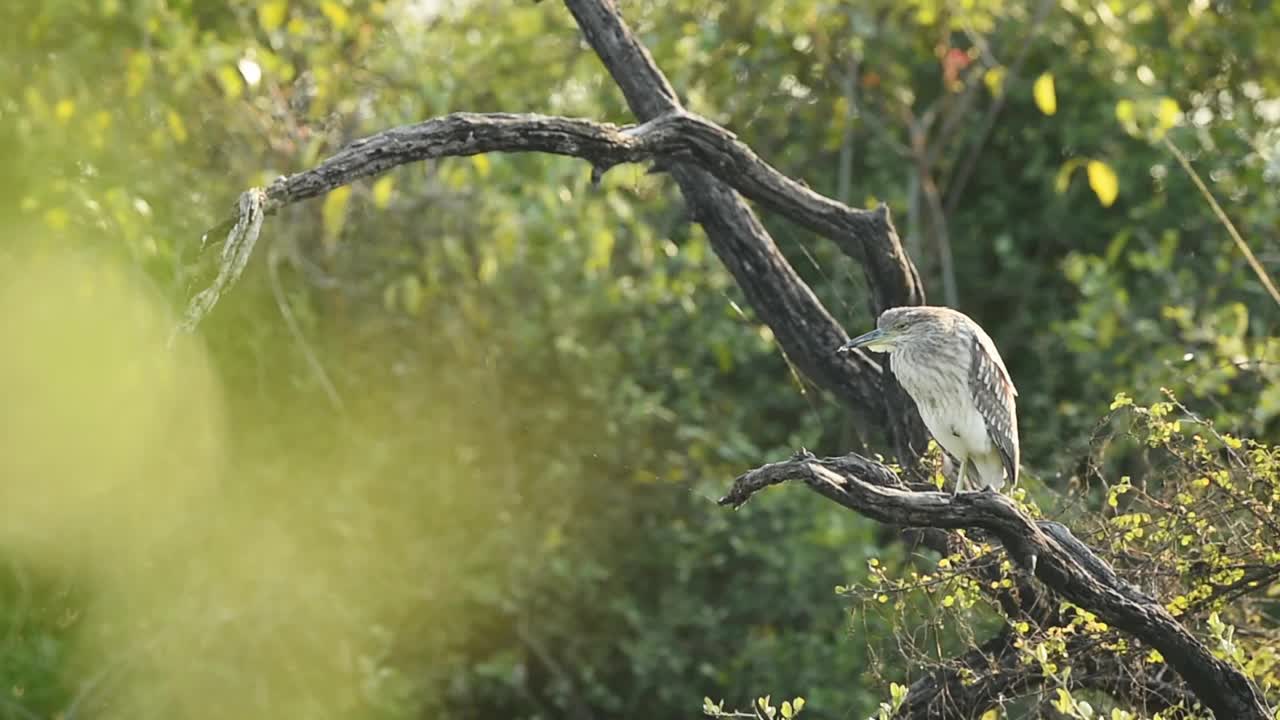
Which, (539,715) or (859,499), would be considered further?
(539,715)

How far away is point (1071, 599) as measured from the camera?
12.4ft

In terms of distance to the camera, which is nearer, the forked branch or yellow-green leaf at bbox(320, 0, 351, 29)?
the forked branch

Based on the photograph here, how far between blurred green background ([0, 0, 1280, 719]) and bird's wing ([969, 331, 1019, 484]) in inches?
91.8

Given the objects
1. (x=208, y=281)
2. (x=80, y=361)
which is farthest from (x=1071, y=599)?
(x=80, y=361)

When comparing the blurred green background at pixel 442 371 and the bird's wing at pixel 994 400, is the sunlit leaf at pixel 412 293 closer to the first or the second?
the blurred green background at pixel 442 371

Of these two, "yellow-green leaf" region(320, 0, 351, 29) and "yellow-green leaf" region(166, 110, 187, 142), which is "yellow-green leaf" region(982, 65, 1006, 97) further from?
"yellow-green leaf" region(166, 110, 187, 142)

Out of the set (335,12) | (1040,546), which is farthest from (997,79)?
(1040,546)

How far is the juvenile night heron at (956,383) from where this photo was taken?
4305 mm

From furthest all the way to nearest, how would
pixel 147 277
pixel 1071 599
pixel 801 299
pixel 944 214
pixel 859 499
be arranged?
pixel 944 214, pixel 147 277, pixel 801 299, pixel 1071 599, pixel 859 499

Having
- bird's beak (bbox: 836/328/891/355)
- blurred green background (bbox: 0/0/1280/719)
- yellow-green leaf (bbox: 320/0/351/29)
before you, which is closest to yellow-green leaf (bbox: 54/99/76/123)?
blurred green background (bbox: 0/0/1280/719)

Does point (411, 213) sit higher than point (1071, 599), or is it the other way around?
point (411, 213)

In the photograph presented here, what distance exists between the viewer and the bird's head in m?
4.39

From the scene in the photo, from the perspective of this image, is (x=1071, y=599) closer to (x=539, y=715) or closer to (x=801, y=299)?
(x=801, y=299)

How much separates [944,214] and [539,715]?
311cm
